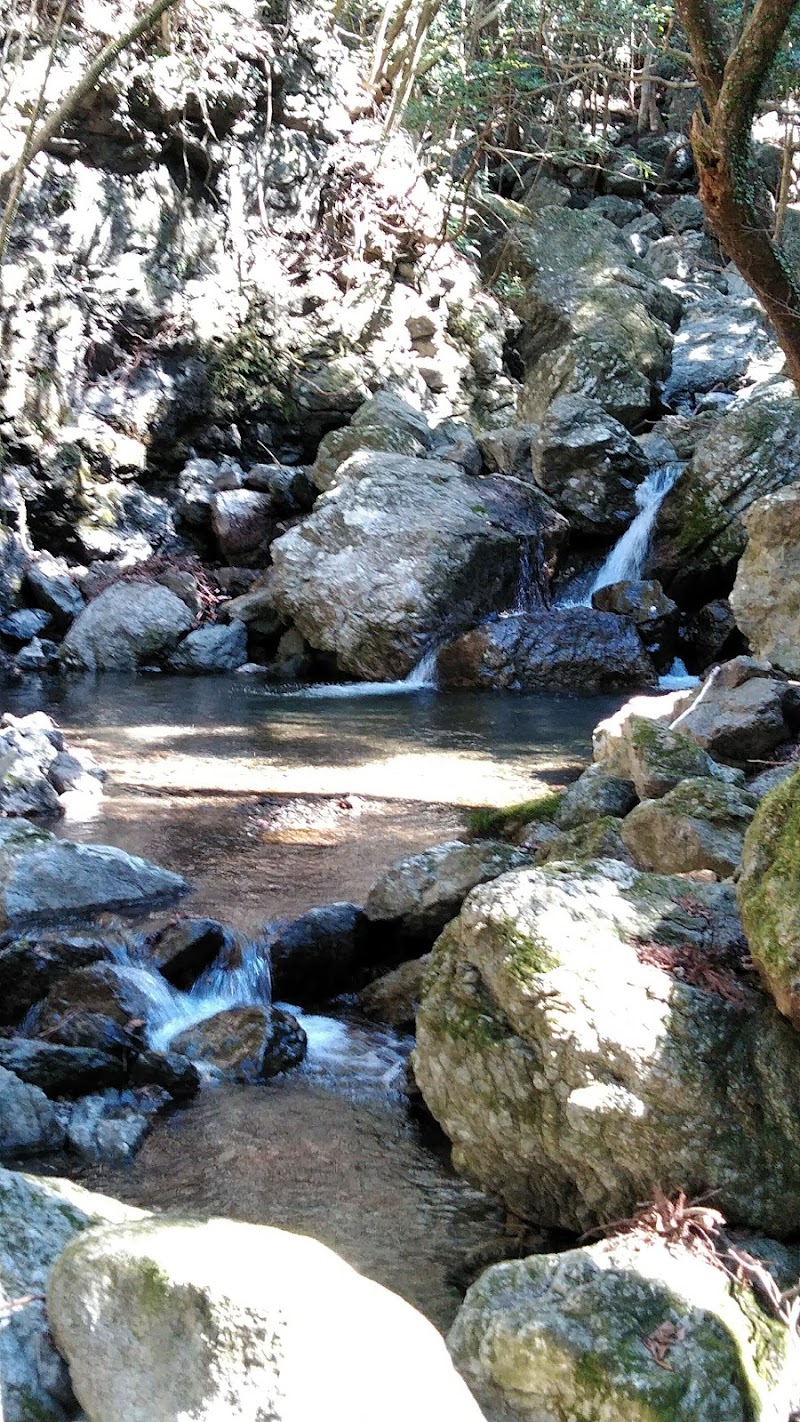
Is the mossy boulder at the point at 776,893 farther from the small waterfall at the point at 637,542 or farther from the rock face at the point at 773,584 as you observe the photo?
the small waterfall at the point at 637,542

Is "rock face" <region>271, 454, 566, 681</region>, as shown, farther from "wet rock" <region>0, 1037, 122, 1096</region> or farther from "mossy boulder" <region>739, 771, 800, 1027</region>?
"mossy boulder" <region>739, 771, 800, 1027</region>

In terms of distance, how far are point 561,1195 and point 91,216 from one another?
18.4 metres

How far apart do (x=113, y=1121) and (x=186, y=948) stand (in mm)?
1289

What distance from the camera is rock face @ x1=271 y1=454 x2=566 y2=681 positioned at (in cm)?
1415

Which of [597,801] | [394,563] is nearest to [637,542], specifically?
[394,563]

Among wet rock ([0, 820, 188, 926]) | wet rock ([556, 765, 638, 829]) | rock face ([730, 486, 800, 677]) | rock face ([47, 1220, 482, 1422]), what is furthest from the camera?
rock face ([730, 486, 800, 677])

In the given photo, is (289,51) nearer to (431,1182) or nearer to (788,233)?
(788,233)

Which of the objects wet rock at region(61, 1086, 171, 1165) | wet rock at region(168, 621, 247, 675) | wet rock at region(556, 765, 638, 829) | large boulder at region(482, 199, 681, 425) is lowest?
wet rock at region(61, 1086, 171, 1165)

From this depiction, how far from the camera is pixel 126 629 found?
1517 cm

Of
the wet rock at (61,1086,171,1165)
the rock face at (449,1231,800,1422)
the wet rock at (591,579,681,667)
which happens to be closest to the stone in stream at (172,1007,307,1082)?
the wet rock at (61,1086,171,1165)

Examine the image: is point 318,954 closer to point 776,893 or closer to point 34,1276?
point 776,893

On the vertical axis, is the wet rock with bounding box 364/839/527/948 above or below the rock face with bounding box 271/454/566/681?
below

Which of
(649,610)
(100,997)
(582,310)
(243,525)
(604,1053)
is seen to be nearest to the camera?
(604,1053)

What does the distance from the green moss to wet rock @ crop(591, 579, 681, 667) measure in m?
7.34
